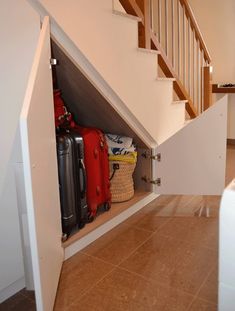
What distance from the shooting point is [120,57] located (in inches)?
70.6

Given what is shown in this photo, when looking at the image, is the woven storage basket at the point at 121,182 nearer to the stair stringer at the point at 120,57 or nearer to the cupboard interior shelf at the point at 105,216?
the cupboard interior shelf at the point at 105,216

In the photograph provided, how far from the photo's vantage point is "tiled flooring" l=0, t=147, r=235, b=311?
1.35 metres

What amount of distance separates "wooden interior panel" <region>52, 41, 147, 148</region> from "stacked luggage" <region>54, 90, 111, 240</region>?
0.14 meters

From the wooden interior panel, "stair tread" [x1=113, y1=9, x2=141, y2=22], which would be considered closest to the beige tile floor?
the wooden interior panel

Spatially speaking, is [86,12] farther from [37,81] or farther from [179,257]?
[179,257]

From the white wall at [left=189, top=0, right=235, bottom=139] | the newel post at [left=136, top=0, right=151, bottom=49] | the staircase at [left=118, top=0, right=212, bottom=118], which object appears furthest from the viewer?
the white wall at [left=189, top=0, right=235, bottom=139]

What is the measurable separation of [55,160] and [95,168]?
50cm

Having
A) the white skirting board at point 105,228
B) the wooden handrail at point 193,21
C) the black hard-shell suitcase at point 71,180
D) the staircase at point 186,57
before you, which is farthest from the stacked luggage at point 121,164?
the wooden handrail at point 193,21

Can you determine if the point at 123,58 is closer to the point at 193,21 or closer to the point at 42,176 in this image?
the point at 42,176

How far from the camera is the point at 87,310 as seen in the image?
131cm

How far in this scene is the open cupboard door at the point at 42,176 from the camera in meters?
0.98

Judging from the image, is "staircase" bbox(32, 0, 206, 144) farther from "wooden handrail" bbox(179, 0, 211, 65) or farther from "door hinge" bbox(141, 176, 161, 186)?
"wooden handrail" bbox(179, 0, 211, 65)

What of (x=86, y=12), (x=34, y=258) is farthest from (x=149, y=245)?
(x=86, y=12)

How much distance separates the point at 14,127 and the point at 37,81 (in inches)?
11.5
